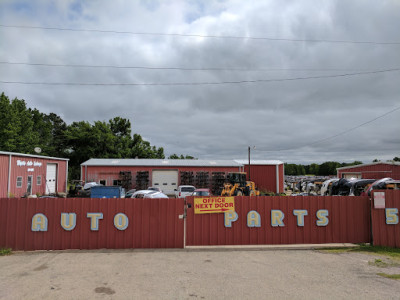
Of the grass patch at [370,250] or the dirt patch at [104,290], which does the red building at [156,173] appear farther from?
the dirt patch at [104,290]

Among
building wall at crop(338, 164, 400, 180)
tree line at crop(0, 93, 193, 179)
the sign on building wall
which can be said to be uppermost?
tree line at crop(0, 93, 193, 179)

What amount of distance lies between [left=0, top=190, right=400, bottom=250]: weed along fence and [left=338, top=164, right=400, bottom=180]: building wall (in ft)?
74.8

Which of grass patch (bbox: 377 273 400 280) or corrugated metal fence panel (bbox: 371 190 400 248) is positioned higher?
corrugated metal fence panel (bbox: 371 190 400 248)

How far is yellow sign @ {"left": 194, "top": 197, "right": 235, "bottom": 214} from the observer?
368 inches

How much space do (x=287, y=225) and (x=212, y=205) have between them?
2.67 m

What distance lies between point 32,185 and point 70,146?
30.4 metres

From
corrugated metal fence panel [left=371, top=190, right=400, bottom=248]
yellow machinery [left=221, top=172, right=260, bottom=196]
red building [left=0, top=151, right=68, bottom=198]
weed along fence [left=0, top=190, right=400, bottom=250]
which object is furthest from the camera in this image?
red building [left=0, top=151, right=68, bottom=198]

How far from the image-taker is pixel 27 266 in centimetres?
727

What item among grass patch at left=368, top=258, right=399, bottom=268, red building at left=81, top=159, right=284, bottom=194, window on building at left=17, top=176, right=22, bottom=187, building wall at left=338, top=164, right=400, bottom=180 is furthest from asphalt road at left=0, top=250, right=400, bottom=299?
red building at left=81, top=159, right=284, bottom=194

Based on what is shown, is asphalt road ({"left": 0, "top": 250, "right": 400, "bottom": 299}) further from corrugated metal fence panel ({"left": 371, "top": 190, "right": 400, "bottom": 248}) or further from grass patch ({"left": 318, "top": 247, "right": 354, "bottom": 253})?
corrugated metal fence panel ({"left": 371, "top": 190, "right": 400, "bottom": 248})

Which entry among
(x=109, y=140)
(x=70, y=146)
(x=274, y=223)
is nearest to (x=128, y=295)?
(x=274, y=223)

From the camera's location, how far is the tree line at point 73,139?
42.2 meters

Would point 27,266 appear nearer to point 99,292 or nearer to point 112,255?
point 112,255

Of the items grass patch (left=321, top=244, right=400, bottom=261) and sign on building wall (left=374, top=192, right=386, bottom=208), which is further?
sign on building wall (left=374, top=192, right=386, bottom=208)
